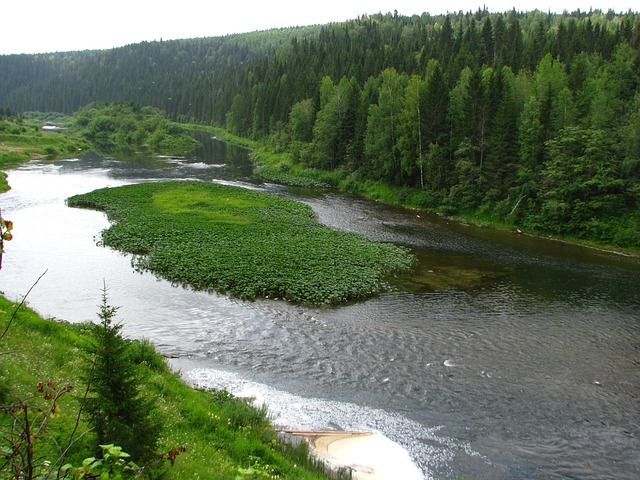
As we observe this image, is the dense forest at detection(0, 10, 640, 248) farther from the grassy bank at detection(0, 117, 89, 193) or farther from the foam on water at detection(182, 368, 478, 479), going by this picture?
the grassy bank at detection(0, 117, 89, 193)

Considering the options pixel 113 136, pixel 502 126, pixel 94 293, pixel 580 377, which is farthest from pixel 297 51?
pixel 580 377

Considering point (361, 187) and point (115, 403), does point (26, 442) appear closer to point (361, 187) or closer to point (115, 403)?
point (115, 403)

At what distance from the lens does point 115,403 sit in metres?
9.75

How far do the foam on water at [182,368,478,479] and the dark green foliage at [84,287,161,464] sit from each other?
353 inches

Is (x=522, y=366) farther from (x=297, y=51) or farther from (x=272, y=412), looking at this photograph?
(x=297, y=51)

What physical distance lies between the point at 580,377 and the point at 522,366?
256 centimetres

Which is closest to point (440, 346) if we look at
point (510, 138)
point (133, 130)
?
point (510, 138)

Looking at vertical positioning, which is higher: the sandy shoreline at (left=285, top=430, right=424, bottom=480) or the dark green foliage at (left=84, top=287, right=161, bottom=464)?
Result: the dark green foliage at (left=84, top=287, right=161, bottom=464)

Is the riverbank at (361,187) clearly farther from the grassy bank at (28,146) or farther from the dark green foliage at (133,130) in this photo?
the grassy bank at (28,146)

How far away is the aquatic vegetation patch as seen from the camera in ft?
110

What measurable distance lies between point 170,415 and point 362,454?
680 cm

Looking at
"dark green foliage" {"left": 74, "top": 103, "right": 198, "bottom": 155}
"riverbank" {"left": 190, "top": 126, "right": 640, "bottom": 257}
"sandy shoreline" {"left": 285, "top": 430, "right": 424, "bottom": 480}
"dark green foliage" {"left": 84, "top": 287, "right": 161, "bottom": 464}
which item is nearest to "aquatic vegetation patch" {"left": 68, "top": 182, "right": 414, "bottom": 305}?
"sandy shoreline" {"left": 285, "top": 430, "right": 424, "bottom": 480}

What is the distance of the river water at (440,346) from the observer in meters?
19.1

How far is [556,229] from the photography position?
168ft
